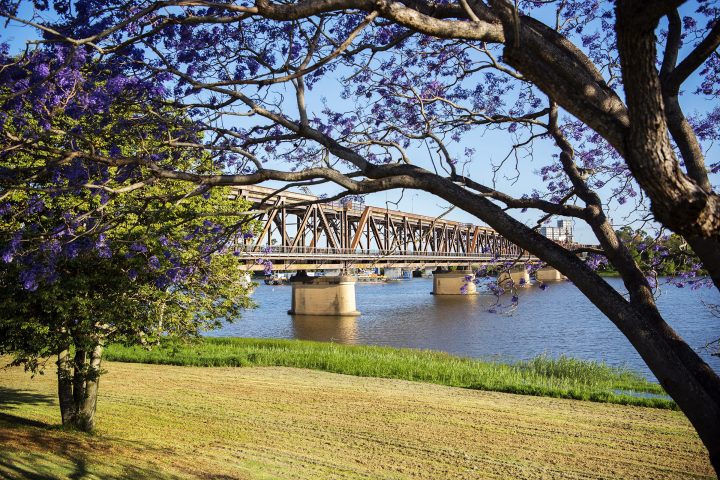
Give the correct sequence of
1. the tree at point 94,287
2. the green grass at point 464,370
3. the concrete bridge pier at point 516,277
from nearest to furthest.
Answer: the concrete bridge pier at point 516,277
the tree at point 94,287
the green grass at point 464,370

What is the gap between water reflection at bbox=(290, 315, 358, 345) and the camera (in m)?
39.3

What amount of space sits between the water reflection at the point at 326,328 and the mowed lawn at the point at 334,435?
21.5 metres

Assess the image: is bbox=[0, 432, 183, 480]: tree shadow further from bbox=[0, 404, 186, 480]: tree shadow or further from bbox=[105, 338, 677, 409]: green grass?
bbox=[105, 338, 677, 409]: green grass

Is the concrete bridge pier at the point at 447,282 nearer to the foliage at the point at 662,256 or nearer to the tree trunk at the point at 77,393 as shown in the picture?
the foliage at the point at 662,256

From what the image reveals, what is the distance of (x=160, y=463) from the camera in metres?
8.78

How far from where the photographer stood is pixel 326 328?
45562 millimetres

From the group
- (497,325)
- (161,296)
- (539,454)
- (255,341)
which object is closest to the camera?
(539,454)

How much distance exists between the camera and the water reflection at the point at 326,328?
1548 inches

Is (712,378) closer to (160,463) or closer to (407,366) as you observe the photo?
(160,463)

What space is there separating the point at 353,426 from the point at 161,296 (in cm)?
445

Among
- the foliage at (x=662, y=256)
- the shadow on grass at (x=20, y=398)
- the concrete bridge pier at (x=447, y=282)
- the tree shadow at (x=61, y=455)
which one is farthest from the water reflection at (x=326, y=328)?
the concrete bridge pier at (x=447, y=282)

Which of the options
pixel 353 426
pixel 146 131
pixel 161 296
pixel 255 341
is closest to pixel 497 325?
pixel 255 341

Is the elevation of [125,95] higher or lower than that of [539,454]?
higher

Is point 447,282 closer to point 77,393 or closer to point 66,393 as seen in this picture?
point 77,393
